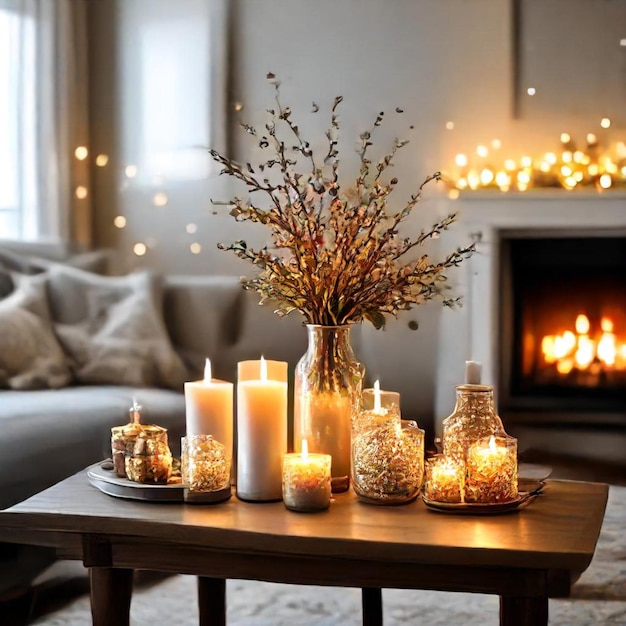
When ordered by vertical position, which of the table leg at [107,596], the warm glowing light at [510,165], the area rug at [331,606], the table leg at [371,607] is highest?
the warm glowing light at [510,165]

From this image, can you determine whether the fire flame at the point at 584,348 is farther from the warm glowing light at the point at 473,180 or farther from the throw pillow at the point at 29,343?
the throw pillow at the point at 29,343

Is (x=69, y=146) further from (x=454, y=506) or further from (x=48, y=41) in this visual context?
(x=454, y=506)

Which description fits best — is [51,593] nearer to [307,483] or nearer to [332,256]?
[307,483]

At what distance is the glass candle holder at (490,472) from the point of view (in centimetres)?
156

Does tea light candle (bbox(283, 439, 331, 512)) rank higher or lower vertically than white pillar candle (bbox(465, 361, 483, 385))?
lower

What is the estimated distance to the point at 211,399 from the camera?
171 centimetres

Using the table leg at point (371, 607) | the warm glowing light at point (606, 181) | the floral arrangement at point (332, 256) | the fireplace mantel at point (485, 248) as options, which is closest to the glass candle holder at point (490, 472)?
the floral arrangement at point (332, 256)

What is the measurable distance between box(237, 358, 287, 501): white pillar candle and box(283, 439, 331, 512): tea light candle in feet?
0.23

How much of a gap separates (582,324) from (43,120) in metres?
2.33

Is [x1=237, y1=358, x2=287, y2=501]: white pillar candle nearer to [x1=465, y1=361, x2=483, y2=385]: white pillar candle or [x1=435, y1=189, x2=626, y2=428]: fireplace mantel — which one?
[x1=465, y1=361, x2=483, y2=385]: white pillar candle

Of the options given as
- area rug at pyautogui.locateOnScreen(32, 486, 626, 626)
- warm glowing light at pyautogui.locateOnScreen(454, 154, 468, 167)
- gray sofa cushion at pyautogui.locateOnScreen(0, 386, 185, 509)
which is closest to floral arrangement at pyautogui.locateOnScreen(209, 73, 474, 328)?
area rug at pyautogui.locateOnScreen(32, 486, 626, 626)

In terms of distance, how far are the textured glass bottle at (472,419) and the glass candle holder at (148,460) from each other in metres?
0.48

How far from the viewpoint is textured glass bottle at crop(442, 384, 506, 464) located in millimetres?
1641

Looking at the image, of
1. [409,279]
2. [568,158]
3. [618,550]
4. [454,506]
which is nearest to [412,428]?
[454,506]
